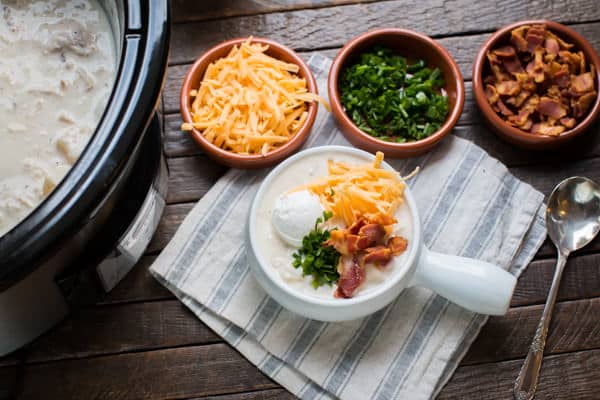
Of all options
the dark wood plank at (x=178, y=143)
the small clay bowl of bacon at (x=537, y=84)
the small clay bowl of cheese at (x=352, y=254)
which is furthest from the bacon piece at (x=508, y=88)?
the dark wood plank at (x=178, y=143)

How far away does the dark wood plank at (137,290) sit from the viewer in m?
1.68

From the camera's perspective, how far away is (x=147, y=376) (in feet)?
5.33

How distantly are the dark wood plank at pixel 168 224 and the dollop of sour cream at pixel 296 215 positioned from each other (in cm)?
28

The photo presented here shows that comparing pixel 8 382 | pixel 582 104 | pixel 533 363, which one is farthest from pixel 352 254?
pixel 8 382

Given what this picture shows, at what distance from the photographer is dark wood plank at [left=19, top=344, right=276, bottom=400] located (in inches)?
63.4

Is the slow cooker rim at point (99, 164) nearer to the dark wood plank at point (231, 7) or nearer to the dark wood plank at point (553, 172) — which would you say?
the dark wood plank at point (231, 7)

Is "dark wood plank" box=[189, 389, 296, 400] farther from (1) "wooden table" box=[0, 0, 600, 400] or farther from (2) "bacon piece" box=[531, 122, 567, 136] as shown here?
(2) "bacon piece" box=[531, 122, 567, 136]

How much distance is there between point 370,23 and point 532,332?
2.88 feet

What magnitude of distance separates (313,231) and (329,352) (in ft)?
0.91

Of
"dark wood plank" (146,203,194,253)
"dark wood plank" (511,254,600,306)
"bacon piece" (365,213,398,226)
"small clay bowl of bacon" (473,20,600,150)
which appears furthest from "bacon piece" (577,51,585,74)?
"dark wood plank" (146,203,194,253)

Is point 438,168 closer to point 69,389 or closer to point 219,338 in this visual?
point 219,338

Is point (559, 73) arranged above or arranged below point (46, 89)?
below

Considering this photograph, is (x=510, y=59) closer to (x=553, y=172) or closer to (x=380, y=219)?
(x=553, y=172)

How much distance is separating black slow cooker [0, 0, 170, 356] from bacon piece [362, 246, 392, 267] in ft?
1.51
